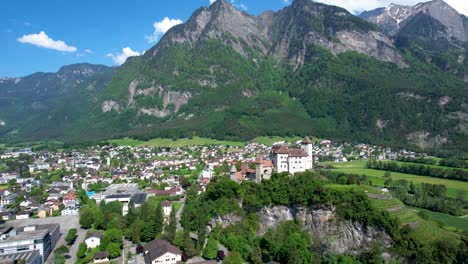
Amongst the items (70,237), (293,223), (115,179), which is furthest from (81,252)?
(115,179)

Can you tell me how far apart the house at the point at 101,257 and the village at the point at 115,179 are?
15 cm

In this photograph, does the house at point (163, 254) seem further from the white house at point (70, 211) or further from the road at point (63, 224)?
the white house at point (70, 211)

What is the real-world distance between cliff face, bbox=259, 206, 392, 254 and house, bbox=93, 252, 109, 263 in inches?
1012

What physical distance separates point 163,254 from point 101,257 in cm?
1018

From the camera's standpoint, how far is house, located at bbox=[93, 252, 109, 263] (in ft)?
195

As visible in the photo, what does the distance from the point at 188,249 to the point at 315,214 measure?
21012 mm

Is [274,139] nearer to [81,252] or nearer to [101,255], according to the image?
[81,252]

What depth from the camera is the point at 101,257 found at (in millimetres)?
59781

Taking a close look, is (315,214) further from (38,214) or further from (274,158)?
(38,214)

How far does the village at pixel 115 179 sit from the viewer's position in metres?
63.4

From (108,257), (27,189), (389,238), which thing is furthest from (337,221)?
(27,189)

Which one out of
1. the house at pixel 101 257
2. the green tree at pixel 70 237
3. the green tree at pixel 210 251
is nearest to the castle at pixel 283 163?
the green tree at pixel 210 251

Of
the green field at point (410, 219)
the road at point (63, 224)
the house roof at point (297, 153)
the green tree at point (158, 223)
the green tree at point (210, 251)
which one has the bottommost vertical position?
the road at point (63, 224)

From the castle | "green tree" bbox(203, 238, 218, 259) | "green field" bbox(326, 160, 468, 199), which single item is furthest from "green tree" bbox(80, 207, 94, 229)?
"green field" bbox(326, 160, 468, 199)
